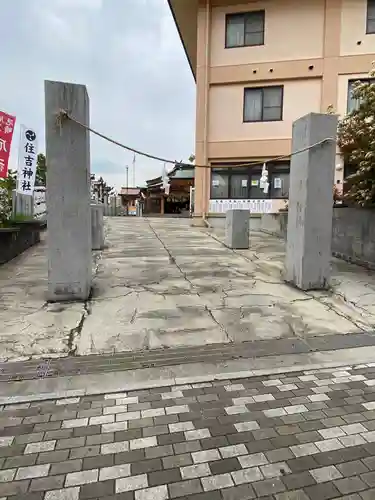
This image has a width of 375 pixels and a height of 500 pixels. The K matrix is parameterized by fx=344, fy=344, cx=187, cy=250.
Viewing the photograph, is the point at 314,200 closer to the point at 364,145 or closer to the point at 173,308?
the point at 364,145

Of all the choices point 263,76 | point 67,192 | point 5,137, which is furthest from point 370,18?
point 67,192

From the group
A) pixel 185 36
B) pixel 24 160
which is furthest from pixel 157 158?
pixel 185 36

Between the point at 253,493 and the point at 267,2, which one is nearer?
the point at 253,493

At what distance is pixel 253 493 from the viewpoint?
6.10ft

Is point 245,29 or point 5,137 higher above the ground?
point 245,29

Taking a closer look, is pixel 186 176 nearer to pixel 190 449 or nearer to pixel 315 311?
pixel 315 311

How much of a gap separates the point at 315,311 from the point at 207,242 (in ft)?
20.8

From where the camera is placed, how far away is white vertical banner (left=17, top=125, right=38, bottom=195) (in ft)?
29.6

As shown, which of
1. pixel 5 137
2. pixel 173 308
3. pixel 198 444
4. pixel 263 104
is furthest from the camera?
pixel 263 104

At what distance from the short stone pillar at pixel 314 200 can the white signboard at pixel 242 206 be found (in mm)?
9276

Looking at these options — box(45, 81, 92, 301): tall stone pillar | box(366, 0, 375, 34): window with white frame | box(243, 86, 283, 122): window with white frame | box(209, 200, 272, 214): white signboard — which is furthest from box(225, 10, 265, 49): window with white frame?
box(45, 81, 92, 301): tall stone pillar

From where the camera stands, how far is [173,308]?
4.88m

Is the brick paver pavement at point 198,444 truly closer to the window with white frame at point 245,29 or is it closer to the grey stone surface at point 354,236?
the grey stone surface at point 354,236

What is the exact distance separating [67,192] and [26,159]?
5.11m
